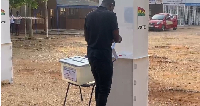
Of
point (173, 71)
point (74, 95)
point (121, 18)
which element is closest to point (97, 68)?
point (121, 18)

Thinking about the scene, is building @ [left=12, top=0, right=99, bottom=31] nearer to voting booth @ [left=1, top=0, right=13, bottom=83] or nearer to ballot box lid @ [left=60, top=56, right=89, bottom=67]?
voting booth @ [left=1, top=0, right=13, bottom=83]

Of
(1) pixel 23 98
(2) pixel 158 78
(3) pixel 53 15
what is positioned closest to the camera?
(1) pixel 23 98

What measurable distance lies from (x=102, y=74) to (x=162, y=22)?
27.4m

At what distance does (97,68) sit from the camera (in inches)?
196

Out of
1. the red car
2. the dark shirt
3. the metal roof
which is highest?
the metal roof

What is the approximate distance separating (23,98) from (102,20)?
11.1ft

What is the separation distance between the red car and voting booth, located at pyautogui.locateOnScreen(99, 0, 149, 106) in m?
25.8

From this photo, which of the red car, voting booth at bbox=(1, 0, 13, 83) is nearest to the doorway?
the red car

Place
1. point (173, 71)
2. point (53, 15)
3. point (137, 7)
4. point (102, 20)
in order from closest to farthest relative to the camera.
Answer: point (102, 20) → point (137, 7) → point (173, 71) → point (53, 15)

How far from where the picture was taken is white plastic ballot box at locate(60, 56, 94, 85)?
541cm

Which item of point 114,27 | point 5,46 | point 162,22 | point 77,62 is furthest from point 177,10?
point 114,27

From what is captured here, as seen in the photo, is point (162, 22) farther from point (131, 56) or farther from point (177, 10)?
point (131, 56)

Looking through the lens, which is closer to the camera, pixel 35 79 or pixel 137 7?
pixel 137 7

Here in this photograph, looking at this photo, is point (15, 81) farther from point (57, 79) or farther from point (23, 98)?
point (23, 98)
